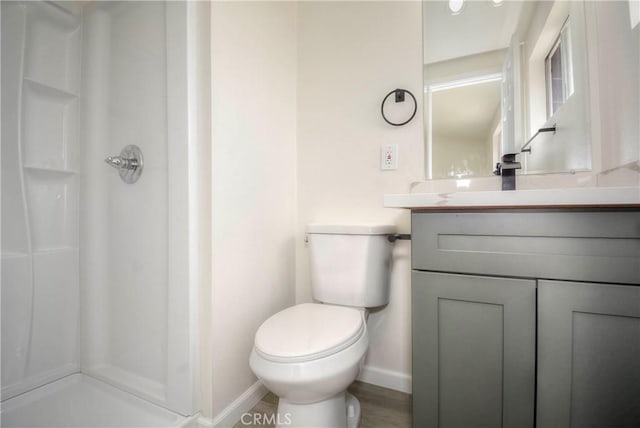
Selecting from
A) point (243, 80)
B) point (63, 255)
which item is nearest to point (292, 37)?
point (243, 80)

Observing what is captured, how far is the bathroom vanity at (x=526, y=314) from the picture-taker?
678 mm

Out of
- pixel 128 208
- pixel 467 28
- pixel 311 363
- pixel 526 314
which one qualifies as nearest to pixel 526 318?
pixel 526 314

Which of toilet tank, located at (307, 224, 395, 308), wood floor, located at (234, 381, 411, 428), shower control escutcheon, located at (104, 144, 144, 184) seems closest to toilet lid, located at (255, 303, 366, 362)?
toilet tank, located at (307, 224, 395, 308)

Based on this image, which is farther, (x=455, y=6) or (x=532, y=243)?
(x=455, y=6)

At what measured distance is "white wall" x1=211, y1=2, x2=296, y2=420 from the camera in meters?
1.08

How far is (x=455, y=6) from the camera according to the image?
1260 mm

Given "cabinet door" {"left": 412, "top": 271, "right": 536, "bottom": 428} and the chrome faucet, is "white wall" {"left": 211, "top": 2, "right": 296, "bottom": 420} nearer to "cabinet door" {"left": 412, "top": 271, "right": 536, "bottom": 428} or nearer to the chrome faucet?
"cabinet door" {"left": 412, "top": 271, "right": 536, "bottom": 428}

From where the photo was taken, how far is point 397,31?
1.33 meters

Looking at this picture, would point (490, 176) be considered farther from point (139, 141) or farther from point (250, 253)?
point (139, 141)

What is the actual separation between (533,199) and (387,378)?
1.05 meters

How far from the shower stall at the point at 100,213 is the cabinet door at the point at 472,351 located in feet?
2.68

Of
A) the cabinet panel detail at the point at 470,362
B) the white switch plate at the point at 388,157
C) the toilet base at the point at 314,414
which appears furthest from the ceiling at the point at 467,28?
the toilet base at the point at 314,414

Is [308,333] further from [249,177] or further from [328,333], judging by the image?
[249,177]

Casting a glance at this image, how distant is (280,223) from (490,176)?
986mm
